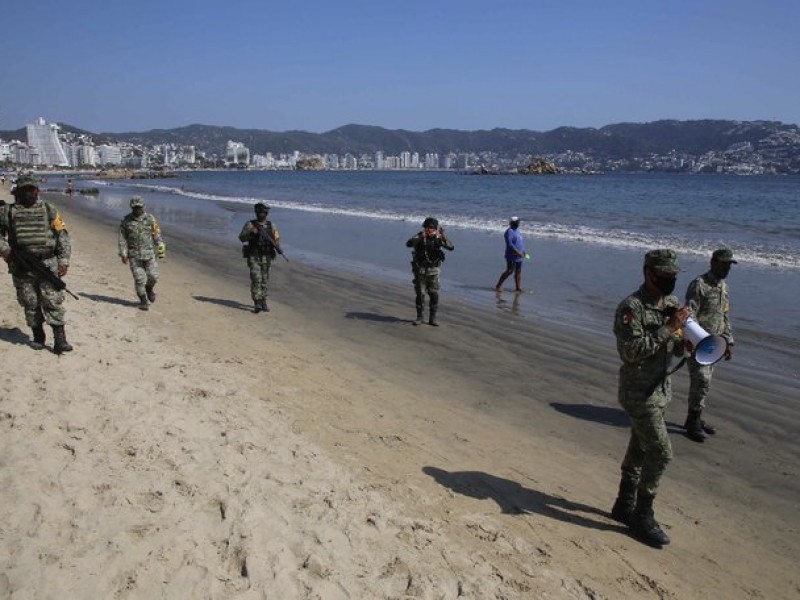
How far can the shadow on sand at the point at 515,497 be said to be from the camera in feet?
16.1

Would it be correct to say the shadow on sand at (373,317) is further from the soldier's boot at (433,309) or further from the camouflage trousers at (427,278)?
the camouflage trousers at (427,278)

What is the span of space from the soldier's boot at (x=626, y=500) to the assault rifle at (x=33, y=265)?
616cm

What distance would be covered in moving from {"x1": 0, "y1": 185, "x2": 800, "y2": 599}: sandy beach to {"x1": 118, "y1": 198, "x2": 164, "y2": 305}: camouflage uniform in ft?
4.22

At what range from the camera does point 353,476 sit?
5066 mm

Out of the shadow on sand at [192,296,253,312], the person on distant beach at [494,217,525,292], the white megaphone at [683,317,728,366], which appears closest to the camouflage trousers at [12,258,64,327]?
the shadow on sand at [192,296,253,312]

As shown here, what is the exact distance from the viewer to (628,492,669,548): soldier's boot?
4.61m

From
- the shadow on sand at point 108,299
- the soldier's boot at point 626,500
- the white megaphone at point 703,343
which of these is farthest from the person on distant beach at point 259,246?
the white megaphone at point 703,343

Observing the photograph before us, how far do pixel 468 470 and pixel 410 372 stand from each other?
314cm

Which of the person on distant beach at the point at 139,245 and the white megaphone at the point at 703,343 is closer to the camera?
the white megaphone at the point at 703,343

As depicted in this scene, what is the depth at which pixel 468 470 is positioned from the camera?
5559 mm

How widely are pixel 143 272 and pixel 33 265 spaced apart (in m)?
3.83

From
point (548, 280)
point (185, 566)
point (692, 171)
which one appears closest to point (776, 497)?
point (185, 566)

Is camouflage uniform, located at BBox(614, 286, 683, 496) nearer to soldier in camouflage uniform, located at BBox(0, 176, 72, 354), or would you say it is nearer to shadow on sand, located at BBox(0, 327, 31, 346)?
soldier in camouflage uniform, located at BBox(0, 176, 72, 354)

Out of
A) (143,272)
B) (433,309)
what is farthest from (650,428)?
(143,272)
